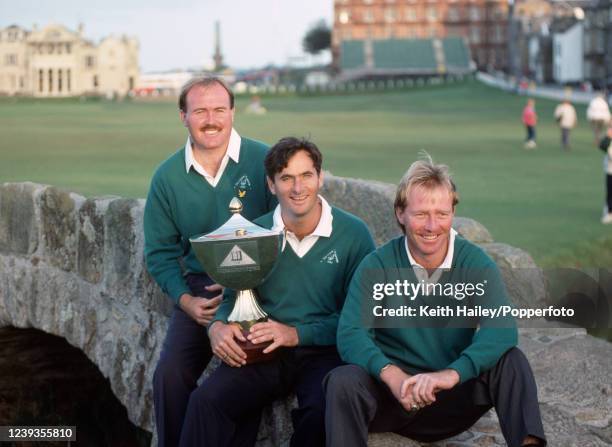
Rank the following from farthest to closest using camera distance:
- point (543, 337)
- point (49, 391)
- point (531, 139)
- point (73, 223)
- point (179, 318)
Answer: point (531, 139), point (49, 391), point (73, 223), point (543, 337), point (179, 318)

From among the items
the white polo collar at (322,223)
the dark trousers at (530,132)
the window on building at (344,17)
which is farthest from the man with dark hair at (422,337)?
the window on building at (344,17)

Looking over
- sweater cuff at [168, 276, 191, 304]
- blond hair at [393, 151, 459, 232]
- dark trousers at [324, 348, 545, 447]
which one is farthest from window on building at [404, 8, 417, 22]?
dark trousers at [324, 348, 545, 447]

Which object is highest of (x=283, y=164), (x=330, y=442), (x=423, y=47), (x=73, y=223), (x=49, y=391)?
(x=423, y=47)

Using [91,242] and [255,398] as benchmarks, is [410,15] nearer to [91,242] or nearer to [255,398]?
[91,242]

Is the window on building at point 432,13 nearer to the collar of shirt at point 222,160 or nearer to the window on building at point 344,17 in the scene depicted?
the window on building at point 344,17

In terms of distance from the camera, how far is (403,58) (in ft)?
356

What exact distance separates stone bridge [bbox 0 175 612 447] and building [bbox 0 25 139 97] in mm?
85892

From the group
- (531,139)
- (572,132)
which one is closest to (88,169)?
(531,139)

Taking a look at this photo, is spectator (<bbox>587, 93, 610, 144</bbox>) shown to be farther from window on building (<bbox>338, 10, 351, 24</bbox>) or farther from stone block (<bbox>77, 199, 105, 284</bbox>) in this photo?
window on building (<bbox>338, 10, 351, 24</bbox>)

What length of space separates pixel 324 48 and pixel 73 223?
133 metres

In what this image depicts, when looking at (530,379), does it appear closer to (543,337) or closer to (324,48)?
(543,337)

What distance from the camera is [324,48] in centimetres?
13800

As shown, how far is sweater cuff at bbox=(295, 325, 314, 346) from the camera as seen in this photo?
4449 mm

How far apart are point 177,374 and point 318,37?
437 ft
